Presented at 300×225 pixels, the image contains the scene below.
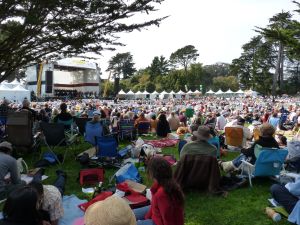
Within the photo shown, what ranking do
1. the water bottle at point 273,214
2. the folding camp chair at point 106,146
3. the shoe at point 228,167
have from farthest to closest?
1. the folding camp chair at point 106,146
2. the shoe at point 228,167
3. the water bottle at point 273,214

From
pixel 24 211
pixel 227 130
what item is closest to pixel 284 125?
pixel 227 130

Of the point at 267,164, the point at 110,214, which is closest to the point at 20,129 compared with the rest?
the point at 267,164

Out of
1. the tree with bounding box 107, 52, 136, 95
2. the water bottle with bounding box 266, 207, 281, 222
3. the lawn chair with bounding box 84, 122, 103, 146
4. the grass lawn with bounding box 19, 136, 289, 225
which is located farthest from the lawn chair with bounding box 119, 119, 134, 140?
the tree with bounding box 107, 52, 136, 95

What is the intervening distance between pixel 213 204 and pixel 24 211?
3.21 metres

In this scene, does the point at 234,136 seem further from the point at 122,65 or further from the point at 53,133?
the point at 122,65

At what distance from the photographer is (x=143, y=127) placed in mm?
13289

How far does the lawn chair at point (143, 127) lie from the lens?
13.1 m

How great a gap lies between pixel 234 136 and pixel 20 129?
17.8 ft

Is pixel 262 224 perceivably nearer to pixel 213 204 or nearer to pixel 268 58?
pixel 213 204

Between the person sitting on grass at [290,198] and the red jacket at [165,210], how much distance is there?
1484 millimetres

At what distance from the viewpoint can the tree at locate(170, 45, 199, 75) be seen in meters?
88.2

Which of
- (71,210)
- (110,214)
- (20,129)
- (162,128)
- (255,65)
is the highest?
(255,65)

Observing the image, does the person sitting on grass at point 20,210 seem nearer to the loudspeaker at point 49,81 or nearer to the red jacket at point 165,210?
the red jacket at point 165,210

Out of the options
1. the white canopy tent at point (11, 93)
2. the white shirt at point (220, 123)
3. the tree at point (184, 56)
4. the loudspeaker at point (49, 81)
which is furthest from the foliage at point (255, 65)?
the white shirt at point (220, 123)
